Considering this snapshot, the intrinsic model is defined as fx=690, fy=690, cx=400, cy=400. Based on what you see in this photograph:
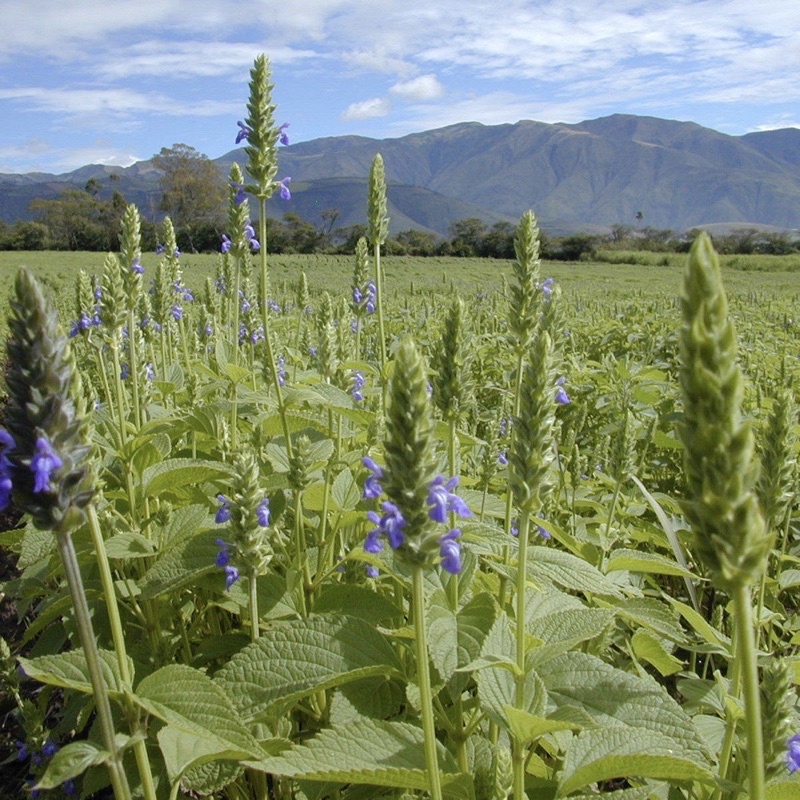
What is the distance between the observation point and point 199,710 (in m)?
1.80

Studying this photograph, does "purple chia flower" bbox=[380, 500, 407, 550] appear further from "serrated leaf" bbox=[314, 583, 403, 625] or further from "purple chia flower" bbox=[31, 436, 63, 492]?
"serrated leaf" bbox=[314, 583, 403, 625]

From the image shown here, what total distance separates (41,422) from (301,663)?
1.15m

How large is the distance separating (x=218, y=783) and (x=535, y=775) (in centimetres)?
116

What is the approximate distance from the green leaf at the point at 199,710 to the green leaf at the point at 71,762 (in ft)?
0.53

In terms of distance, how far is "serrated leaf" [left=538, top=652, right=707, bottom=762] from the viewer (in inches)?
76.0

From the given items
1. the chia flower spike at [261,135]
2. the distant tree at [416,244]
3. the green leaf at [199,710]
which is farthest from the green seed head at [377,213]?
the distant tree at [416,244]

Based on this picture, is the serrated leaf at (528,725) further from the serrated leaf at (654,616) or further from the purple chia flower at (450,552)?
the serrated leaf at (654,616)

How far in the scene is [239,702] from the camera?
2.09 metres

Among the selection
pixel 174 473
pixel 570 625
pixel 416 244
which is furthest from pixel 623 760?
pixel 416 244

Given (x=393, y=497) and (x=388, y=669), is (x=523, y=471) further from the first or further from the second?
(x=388, y=669)

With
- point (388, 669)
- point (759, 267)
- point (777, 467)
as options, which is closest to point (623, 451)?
point (777, 467)

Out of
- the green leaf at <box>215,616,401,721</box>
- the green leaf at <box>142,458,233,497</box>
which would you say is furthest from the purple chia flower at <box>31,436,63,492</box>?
the green leaf at <box>142,458,233,497</box>

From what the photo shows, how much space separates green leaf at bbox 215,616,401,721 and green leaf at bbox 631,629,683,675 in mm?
1086

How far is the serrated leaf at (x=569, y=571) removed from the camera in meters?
2.37
